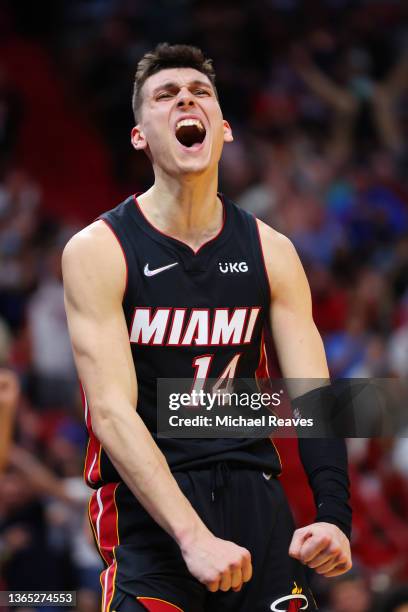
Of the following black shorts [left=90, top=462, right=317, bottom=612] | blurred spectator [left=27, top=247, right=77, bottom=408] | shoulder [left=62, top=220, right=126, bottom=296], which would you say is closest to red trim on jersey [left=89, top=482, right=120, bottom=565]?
black shorts [left=90, top=462, right=317, bottom=612]

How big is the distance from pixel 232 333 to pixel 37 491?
3.78 metres

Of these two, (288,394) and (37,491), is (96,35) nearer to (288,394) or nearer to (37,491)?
(37,491)

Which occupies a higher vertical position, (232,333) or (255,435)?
(232,333)

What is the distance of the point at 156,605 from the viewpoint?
340 centimetres

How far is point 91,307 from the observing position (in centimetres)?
359

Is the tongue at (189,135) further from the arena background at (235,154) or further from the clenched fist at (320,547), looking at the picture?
the arena background at (235,154)

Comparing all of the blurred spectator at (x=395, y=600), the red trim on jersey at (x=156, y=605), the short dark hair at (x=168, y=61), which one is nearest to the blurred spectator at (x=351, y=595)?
the blurred spectator at (x=395, y=600)

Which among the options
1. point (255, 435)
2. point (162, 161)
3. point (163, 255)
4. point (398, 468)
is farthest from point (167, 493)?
point (398, 468)

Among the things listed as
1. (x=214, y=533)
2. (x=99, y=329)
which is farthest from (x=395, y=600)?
(x=99, y=329)

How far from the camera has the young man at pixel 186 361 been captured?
341cm

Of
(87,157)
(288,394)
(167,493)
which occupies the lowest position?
(167,493)

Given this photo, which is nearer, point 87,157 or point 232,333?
point 232,333

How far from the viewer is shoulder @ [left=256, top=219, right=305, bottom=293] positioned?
3807 mm

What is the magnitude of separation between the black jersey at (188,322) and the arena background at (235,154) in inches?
146
